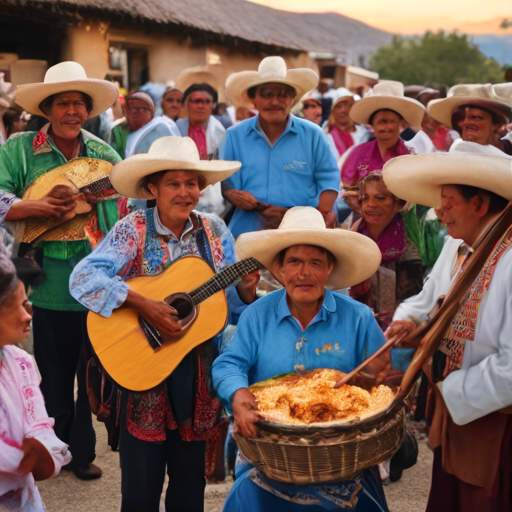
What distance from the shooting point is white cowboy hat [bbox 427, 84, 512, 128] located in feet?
18.0

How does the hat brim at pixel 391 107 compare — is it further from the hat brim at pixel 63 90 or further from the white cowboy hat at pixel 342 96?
the white cowboy hat at pixel 342 96

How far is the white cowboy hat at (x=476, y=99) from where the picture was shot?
18.0ft

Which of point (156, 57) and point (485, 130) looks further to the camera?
point (156, 57)

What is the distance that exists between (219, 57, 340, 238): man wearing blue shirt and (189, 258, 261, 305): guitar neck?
1512 millimetres

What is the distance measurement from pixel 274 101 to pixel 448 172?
8.72 feet

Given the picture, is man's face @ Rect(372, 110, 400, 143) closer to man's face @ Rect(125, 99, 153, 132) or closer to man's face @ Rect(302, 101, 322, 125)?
man's face @ Rect(125, 99, 153, 132)

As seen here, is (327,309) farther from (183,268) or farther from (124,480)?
(124,480)

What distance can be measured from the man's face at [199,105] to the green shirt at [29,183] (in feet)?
12.2

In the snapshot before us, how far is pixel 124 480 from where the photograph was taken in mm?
3611

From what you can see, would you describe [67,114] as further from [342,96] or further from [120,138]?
[342,96]

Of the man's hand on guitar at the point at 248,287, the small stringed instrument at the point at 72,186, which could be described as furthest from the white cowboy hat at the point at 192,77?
the man's hand on guitar at the point at 248,287

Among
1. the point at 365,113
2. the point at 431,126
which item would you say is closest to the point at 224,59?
the point at 431,126

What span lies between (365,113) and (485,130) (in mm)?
1256

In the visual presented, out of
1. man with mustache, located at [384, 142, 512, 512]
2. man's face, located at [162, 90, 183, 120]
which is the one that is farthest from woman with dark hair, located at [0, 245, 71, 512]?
man's face, located at [162, 90, 183, 120]
